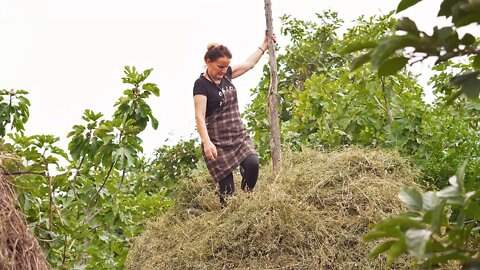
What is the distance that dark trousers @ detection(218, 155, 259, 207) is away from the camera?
584cm

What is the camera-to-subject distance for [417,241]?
1.19 metres

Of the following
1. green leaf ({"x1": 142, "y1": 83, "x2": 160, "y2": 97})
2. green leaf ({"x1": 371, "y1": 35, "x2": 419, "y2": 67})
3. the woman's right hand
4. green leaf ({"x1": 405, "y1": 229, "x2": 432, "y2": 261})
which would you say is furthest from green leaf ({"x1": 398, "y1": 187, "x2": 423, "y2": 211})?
green leaf ({"x1": 142, "y1": 83, "x2": 160, "y2": 97})

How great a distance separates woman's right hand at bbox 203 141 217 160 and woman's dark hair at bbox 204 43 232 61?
1.99 ft

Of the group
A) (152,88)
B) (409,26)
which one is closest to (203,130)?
(152,88)

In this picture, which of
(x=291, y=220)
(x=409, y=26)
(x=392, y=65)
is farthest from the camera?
(x=291, y=220)

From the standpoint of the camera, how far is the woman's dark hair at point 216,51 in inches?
226

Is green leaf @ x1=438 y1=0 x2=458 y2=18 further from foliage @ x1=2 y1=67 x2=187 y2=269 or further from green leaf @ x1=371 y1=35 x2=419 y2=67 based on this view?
foliage @ x1=2 y1=67 x2=187 y2=269

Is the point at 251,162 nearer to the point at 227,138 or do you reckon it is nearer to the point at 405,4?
the point at 227,138

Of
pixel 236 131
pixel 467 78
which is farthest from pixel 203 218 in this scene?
pixel 467 78

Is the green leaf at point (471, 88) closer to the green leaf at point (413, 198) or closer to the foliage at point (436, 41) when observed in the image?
the foliage at point (436, 41)

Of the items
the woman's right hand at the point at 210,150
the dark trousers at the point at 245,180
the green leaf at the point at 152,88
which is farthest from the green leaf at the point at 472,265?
the green leaf at the point at 152,88

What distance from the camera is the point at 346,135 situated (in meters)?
7.32

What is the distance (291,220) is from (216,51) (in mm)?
1385

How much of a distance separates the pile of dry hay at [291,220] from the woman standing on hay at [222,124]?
0.15m
